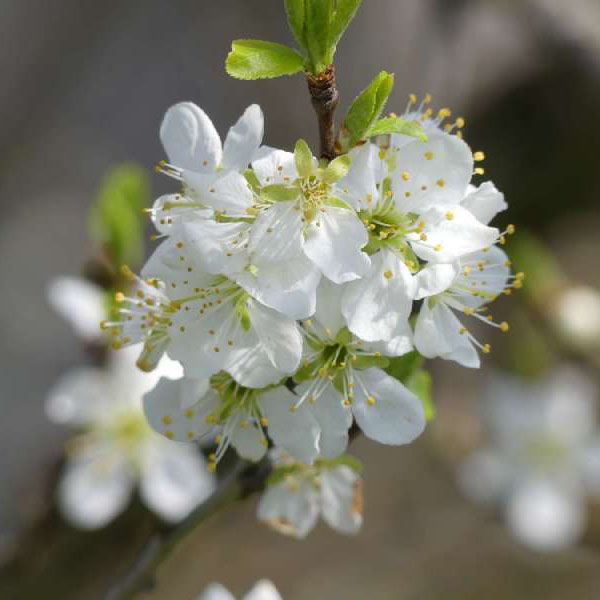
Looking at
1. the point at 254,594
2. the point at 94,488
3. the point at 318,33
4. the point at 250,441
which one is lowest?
the point at 94,488

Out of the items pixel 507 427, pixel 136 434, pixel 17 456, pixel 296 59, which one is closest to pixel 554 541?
pixel 507 427

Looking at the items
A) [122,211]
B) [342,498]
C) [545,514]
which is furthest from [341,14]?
[545,514]

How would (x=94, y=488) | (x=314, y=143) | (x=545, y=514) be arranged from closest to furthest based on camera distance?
(x=94, y=488) < (x=314, y=143) < (x=545, y=514)

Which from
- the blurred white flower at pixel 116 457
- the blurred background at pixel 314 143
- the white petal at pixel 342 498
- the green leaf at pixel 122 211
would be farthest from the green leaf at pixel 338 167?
the blurred background at pixel 314 143

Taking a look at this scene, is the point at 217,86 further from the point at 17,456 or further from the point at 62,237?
the point at 17,456

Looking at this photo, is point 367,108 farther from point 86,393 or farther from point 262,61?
point 86,393

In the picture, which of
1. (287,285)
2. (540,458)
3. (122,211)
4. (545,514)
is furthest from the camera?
(540,458)

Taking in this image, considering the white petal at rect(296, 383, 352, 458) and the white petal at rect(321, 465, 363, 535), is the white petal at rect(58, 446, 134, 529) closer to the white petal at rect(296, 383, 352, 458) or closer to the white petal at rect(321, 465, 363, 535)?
the white petal at rect(321, 465, 363, 535)
